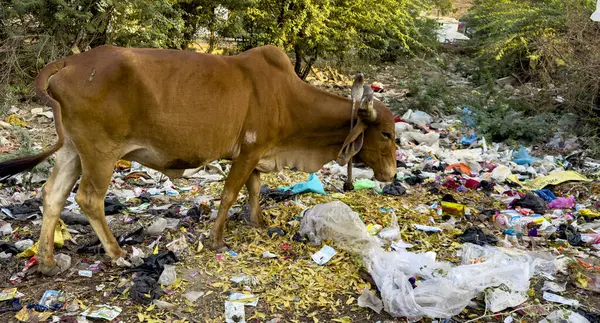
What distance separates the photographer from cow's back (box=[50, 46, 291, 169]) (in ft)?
12.6

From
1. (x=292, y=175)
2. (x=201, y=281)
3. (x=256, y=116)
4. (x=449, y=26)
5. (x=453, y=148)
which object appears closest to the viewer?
(x=201, y=281)

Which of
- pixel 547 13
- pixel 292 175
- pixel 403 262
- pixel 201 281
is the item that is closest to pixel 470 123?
pixel 292 175

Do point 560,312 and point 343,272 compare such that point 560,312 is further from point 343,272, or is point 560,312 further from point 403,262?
point 343,272

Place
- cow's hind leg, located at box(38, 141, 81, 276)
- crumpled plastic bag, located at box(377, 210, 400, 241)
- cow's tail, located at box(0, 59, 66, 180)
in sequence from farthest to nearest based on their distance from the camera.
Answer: crumpled plastic bag, located at box(377, 210, 400, 241)
cow's hind leg, located at box(38, 141, 81, 276)
cow's tail, located at box(0, 59, 66, 180)

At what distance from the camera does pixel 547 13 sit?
42.0ft

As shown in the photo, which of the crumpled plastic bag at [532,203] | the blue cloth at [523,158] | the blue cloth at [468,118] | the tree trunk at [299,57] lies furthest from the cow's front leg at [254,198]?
the tree trunk at [299,57]

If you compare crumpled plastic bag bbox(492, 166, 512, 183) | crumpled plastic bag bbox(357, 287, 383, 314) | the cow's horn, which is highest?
the cow's horn

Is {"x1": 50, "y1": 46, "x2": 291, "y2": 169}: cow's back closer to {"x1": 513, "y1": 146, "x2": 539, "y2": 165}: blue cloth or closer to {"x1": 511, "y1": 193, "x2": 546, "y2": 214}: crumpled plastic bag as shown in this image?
{"x1": 511, "y1": 193, "x2": 546, "y2": 214}: crumpled plastic bag

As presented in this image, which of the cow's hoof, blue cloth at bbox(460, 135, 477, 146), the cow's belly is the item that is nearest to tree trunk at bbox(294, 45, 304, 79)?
blue cloth at bbox(460, 135, 477, 146)

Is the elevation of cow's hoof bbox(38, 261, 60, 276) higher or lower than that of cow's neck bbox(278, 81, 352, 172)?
lower

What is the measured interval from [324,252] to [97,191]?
1887 mm

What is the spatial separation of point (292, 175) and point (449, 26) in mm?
15026

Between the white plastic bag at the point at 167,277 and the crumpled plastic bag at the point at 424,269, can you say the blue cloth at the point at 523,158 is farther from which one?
the white plastic bag at the point at 167,277

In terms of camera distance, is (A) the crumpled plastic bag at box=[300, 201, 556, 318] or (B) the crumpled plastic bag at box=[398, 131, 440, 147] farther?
(B) the crumpled plastic bag at box=[398, 131, 440, 147]
